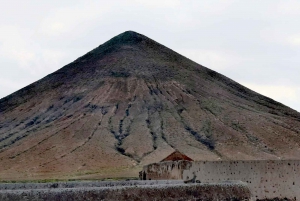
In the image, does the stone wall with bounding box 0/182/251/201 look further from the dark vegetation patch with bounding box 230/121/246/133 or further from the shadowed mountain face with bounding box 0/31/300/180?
the dark vegetation patch with bounding box 230/121/246/133

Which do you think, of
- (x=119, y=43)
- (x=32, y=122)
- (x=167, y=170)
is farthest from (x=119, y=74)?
(x=167, y=170)

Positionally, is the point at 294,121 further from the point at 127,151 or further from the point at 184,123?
the point at 127,151

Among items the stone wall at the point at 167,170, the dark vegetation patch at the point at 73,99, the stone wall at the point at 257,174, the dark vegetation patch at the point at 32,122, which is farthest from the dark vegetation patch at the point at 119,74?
the stone wall at the point at 257,174

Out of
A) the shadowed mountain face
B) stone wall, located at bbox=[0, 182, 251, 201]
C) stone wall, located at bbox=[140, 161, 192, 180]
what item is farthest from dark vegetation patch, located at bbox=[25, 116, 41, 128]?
stone wall, located at bbox=[0, 182, 251, 201]

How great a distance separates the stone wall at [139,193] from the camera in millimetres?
8711

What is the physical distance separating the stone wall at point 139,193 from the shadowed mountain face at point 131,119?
129ft

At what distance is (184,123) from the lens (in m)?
72.9

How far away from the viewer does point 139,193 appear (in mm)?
9609

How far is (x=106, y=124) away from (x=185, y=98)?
13.6 metres

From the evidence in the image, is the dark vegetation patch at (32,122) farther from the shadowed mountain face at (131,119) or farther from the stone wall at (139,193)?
the stone wall at (139,193)

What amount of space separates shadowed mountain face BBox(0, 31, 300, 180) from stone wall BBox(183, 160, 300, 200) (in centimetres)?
3531

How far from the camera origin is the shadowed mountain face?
62.2 meters

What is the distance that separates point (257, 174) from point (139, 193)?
568 centimetres

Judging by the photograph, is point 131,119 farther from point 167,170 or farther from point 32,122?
point 167,170
